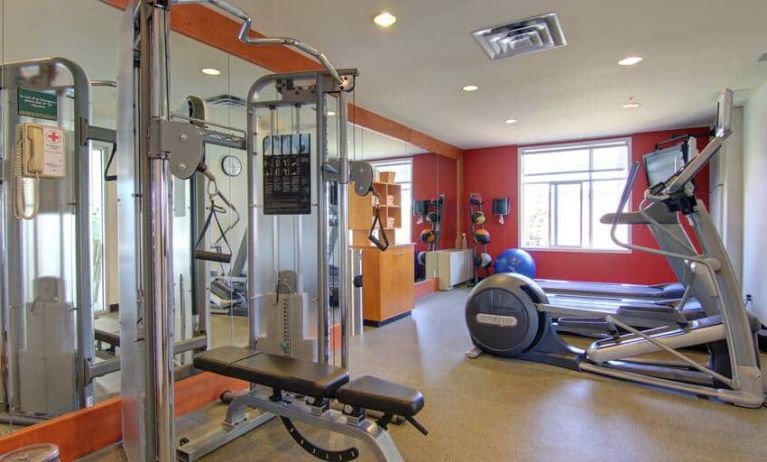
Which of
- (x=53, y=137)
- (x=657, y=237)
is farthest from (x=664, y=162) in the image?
(x=53, y=137)

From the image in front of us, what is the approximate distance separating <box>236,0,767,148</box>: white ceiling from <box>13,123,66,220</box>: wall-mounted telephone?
1396mm

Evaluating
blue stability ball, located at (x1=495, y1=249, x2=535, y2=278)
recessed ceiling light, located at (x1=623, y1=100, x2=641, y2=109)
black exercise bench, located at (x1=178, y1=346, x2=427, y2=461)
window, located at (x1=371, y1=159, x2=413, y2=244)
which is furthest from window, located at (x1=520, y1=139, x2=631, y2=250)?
black exercise bench, located at (x1=178, y1=346, x2=427, y2=461)

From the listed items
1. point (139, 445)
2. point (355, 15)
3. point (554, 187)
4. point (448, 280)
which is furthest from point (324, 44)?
point (554, 187)

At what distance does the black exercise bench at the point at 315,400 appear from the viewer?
1.77m

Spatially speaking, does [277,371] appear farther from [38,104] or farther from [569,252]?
[569,252]

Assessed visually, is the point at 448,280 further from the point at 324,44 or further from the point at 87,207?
the point at 87,207

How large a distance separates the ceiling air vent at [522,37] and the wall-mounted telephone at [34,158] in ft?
9.52

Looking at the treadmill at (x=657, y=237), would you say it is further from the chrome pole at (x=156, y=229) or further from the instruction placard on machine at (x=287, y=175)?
the chrome pole at (x=156, y=229)

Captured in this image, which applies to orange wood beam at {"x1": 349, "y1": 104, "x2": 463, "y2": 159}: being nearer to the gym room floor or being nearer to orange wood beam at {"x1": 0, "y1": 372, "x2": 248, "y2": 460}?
the gym room floor

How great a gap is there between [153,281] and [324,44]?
2.59 metres

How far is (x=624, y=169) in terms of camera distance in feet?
23.7

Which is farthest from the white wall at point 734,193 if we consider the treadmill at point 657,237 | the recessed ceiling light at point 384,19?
the recessed ceiling light at point 384,19

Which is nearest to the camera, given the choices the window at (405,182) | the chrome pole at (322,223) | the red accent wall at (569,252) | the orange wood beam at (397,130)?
the chrome pole at (322,223)

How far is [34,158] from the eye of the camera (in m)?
2.22
